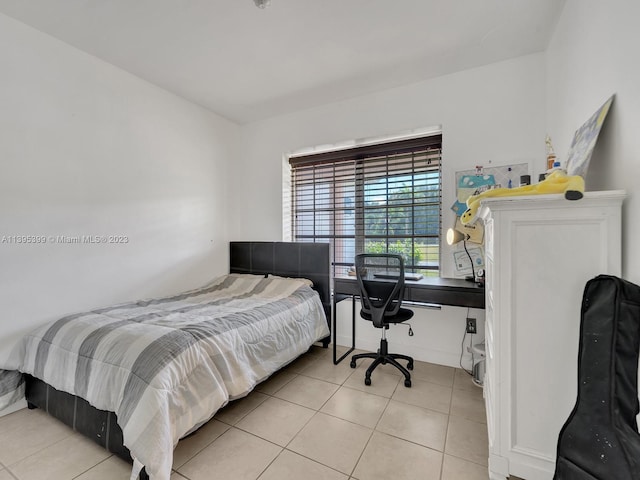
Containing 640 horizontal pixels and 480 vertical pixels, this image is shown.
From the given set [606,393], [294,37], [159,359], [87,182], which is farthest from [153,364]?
[294,37]

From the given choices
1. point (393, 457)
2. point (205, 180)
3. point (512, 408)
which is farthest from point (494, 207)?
point (205, 180)

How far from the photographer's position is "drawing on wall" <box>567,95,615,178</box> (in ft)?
4.24

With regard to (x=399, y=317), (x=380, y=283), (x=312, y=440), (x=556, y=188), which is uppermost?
(x=556, y=188)

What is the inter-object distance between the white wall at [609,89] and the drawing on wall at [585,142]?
35 mm

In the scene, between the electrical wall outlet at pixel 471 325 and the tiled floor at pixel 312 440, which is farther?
the electrical wall outlet at pixel 471 325

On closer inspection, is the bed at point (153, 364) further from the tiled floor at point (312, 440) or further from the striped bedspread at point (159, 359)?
the tiled floor at point (312, 440)

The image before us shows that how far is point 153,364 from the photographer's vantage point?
1.48m

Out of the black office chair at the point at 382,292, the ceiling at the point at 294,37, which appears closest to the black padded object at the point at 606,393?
the black office chair at the point at 382,292

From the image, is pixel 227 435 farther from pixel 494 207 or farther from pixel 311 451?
pixel 494 207

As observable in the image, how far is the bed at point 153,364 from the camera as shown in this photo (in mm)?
1402

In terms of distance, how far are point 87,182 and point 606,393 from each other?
131 inches

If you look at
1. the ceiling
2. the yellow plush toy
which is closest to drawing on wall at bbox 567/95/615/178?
the yellow plush toy

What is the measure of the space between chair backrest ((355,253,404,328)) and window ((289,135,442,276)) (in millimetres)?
647

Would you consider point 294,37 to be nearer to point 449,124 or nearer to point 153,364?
point 449,124
